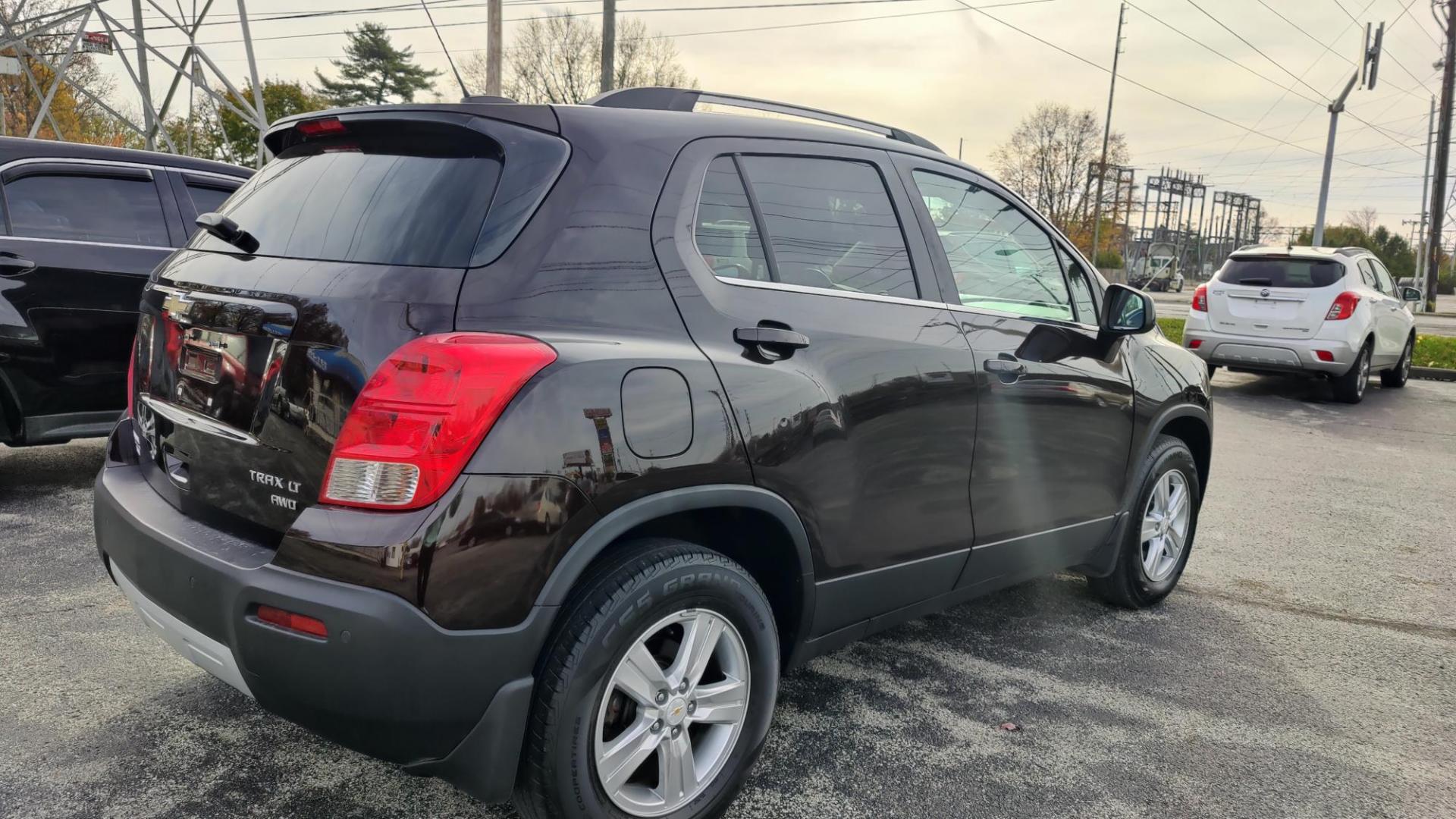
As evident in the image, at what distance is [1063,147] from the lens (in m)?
64.0

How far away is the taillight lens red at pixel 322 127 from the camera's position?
2.61 m

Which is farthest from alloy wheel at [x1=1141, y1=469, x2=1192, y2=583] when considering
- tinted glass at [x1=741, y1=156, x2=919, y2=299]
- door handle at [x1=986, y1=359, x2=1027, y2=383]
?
tinted glass at [x1=741, y1=156, x2=919, y2=299]

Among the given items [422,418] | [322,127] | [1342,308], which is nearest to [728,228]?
[422,418]

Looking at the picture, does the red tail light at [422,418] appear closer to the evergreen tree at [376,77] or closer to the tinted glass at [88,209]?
the tinted glass at [88,209]

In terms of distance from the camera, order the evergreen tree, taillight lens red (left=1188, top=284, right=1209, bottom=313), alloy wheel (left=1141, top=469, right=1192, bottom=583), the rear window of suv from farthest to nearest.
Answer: the evergreen tree, taillight lens red (left=1188, top=284, right=1209, bottom=313), the rear window of suv, alloy wheel (left=1141, top=469, right=1192, bottom=583)

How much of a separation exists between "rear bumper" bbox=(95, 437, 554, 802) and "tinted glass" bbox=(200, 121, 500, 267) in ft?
2.36

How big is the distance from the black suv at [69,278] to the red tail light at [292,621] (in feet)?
12.6

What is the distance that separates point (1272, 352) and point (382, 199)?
35.8 ft

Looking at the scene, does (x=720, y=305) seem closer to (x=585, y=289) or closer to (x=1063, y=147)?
(x=585, y=289)

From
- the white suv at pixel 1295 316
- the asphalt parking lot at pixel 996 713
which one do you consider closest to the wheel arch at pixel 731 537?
the asphalt parking lot at pixel 996 713

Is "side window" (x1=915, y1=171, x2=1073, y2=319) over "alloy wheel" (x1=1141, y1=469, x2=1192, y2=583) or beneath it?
over

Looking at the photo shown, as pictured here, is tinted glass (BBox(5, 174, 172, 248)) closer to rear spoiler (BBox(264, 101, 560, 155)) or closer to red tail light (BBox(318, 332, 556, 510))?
rear spoiler (BBox(264, 101, 560, 155))

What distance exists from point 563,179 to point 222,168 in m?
4.51

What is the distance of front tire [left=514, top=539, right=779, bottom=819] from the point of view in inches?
82.8
